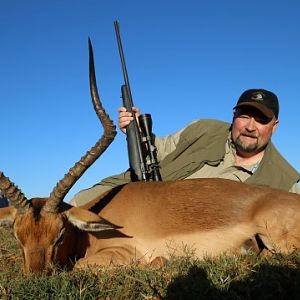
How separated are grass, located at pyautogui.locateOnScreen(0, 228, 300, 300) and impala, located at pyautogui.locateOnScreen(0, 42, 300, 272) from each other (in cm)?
90

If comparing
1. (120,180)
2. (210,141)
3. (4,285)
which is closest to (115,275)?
(4,285)

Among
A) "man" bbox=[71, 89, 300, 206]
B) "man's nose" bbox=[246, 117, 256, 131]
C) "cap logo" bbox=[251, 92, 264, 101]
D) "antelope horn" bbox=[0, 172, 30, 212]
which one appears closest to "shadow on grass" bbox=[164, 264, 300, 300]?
"antelope horn" bbox=[0, 172, 30, 212]

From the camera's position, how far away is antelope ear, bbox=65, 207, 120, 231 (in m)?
5.22

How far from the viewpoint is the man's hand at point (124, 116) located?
7.51 meters

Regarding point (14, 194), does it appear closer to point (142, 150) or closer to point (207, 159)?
point (142, 150)

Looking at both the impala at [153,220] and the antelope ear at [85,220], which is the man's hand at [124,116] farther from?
the antelope ear at [85,220]

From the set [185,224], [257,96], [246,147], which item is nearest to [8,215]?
[185,224]

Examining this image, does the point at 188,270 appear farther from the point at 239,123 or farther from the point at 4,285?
the point at 239,123

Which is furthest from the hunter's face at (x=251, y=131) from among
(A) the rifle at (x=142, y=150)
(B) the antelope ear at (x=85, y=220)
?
(B) the antelope ear at (x=85, y=220)

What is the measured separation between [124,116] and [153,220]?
2371 mm

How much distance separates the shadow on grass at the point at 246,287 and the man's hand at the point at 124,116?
13.1 feet

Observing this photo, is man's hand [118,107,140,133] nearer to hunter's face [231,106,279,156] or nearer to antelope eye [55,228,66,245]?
hunter's face [231,106,279,156]

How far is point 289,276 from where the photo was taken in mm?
3693

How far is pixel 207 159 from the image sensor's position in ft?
24.5
